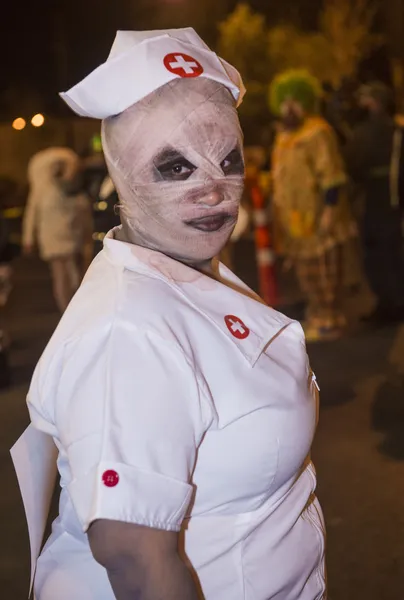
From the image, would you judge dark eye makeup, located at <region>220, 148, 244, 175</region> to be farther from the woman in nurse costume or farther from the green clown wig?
the green clown wig

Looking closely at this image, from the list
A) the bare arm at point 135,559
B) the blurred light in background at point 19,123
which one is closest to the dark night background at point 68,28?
the blurred light in background at point 19,123

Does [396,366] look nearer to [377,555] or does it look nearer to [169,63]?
[377,555]

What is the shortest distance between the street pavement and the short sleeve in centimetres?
247

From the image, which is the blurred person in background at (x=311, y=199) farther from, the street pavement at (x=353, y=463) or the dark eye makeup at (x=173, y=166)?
the dark eye makeup at (x=173, y=166)

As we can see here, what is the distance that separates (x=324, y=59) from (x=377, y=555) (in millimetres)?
25479

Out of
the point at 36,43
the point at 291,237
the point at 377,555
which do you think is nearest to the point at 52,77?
the point at 36,43

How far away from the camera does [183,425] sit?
135cm

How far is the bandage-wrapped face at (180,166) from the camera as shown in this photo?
1.54 metres

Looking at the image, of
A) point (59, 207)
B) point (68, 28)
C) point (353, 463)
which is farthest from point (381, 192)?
point (68, 28)

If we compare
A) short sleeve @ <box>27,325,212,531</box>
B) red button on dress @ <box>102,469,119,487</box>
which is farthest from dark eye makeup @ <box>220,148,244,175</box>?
red button on dress @ <box>102,469,119,487</box>

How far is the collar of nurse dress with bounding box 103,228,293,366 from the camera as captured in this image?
4.92 ft

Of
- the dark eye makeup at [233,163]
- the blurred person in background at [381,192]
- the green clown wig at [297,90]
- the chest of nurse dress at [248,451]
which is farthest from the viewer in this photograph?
the blurred person in background at [381,192]

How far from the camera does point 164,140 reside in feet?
5.09

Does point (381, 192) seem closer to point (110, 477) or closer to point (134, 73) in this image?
point (134, 73)
